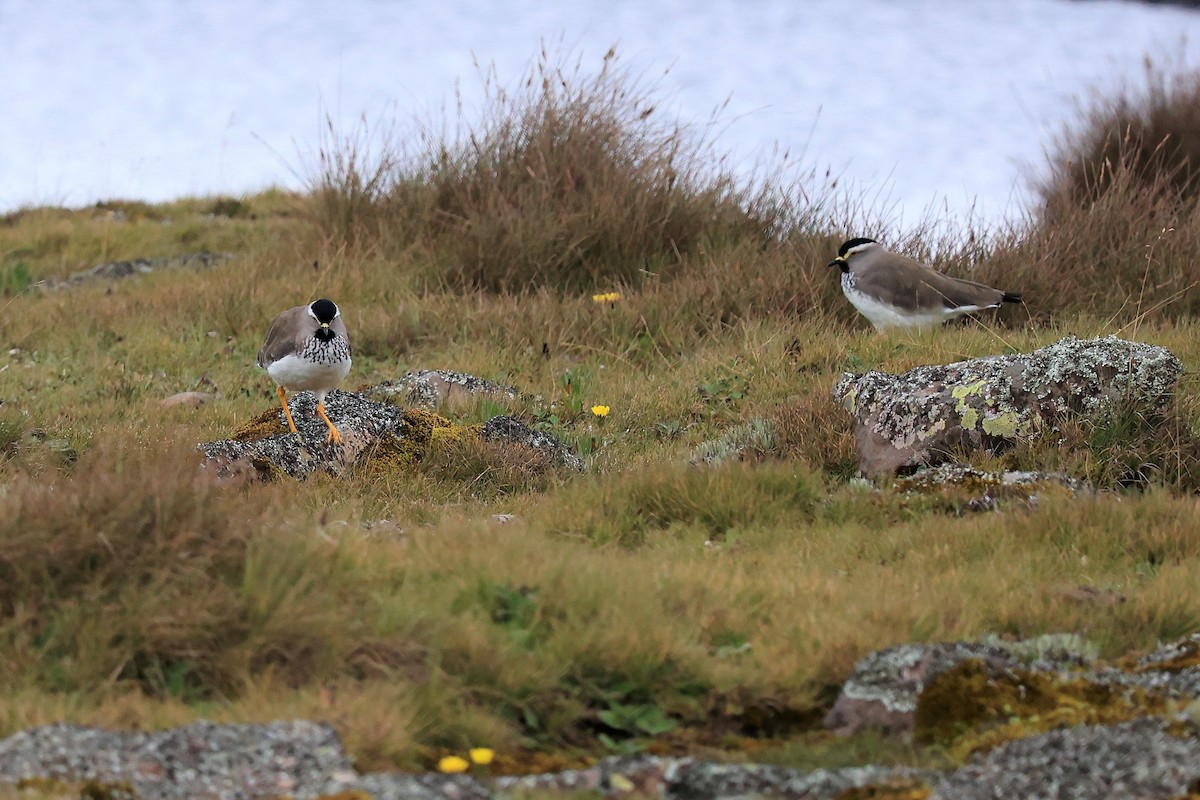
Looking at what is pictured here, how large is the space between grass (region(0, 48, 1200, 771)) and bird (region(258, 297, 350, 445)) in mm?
582

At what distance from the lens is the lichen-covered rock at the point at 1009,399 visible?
645 cm

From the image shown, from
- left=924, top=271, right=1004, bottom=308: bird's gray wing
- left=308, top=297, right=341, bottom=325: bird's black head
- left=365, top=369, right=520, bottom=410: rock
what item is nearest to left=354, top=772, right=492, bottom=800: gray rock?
left=308, top=297, right=341, bottom=325: bird's black head

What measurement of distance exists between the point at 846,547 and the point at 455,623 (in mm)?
1992

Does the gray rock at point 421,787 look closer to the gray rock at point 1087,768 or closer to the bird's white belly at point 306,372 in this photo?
the gray rock at point 1087,768

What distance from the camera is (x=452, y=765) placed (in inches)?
139

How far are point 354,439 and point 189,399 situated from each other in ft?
6.98

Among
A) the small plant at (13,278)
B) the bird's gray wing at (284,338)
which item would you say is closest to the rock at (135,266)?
the small plant at (13,278)

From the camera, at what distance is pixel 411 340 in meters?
9.99

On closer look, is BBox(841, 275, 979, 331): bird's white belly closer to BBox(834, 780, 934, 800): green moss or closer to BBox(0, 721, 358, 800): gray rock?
BBox(834, 780, 934, 800): green moss

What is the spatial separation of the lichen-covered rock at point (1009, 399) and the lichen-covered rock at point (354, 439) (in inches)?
64.1

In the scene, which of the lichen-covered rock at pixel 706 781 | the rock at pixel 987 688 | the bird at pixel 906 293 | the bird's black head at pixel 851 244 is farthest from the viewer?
the bird's black head at pixel 851 244

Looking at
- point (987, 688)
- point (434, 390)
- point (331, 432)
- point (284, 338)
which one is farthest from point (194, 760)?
point (434, 390)

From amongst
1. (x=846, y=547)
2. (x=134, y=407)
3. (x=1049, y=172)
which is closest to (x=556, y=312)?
(x=134, y=407)

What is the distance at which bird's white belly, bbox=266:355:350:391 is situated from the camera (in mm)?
6664
